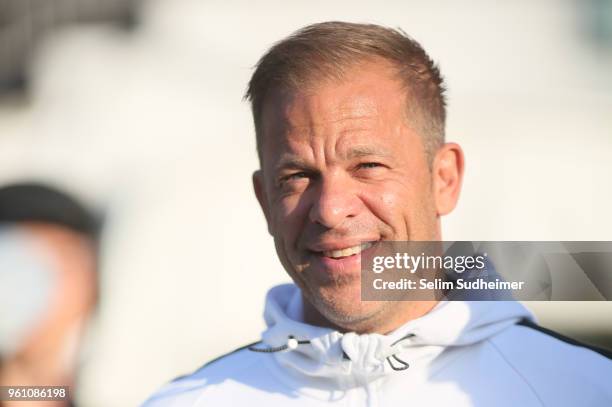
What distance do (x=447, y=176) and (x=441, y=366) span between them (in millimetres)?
396

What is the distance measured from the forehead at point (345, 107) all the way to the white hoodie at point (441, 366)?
1.28ft

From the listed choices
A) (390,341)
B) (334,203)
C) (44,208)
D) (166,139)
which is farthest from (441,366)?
(44,208)

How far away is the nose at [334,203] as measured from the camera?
1.62 m

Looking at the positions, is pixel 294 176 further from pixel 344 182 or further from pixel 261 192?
pixel 261 192

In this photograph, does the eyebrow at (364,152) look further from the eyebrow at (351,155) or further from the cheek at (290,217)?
the cheek at (290,217)

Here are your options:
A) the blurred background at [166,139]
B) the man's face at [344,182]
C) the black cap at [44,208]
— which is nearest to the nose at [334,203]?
the man's face at [344,182]

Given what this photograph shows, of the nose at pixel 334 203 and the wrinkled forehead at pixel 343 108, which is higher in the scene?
the wrinkled forehead at pixel 343 108

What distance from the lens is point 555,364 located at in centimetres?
164

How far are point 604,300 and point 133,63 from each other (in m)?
1.23

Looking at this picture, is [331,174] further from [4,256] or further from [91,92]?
[4,256]

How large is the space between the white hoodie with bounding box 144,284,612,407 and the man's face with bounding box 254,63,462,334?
0.07 metres

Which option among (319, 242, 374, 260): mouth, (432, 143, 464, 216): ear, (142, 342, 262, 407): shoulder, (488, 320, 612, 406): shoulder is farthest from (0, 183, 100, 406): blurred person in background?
(488, 320, 612, 406): shoulder

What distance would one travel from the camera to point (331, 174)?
64.4 inches

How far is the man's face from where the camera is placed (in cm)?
164
